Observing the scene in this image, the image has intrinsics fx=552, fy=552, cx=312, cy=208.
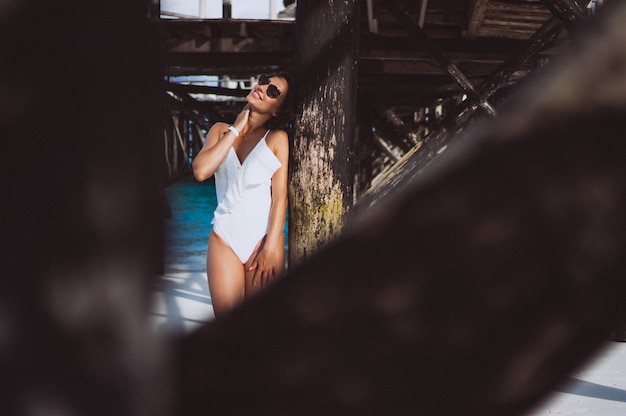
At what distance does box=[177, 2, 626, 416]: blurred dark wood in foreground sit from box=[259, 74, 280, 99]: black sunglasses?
2.23m

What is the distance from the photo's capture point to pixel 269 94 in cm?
249

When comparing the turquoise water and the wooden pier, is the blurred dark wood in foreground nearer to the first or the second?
the turquoise water

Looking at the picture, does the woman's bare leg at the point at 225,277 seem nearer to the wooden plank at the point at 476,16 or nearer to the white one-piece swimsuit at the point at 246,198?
the white one-piece swimsuit at the point at 246,198

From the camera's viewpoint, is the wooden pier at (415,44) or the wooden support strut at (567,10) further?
the wooden pier at (415,44)

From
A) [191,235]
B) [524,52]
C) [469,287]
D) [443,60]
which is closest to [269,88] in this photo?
[469,287]

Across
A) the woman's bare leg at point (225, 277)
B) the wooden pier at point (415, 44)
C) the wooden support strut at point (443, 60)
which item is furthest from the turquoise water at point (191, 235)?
the wooden support strut at point (443, 60)

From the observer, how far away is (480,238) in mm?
281

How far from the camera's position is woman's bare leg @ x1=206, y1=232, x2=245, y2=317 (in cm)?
253

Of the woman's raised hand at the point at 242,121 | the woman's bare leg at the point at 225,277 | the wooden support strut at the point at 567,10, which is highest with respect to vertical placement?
the wooden support strut at the point at 567,10

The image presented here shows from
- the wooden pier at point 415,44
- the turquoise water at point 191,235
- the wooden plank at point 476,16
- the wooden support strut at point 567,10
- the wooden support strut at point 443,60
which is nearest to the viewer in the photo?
the turquoise water at point 191,235

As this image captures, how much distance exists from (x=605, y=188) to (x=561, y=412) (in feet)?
9.69

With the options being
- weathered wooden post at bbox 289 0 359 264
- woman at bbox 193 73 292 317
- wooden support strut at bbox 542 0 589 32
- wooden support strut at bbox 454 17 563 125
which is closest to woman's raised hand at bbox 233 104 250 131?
woman at bbox 193 73 292 317

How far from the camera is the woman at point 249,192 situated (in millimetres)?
2479

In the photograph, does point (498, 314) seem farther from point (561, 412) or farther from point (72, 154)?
point (561, 412)
